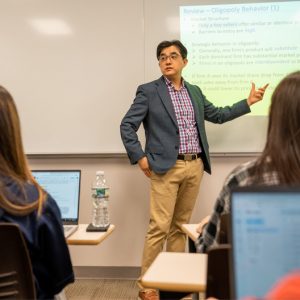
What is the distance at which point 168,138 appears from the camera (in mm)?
2729

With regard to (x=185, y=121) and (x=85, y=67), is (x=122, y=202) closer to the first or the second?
(x=185, y=121)

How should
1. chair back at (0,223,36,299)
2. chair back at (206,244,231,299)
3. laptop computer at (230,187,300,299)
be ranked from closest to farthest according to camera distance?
laptop computer at (230,187,300,299)
chair back at (206,244,231,299)
chair back at (0,223,36,299)

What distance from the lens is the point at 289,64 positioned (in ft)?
9.73

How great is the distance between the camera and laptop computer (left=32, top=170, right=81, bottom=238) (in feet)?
6.51

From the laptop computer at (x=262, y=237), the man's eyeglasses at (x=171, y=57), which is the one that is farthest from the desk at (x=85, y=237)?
the man's eyeglasses at (x=171, y=57)

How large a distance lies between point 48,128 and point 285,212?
2611 millimetres

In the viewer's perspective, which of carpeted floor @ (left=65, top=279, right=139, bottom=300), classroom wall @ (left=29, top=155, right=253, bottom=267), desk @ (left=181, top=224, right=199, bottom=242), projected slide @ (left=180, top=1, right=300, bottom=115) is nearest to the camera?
desk @ (left=181, top=224, right=199, bottom=242)

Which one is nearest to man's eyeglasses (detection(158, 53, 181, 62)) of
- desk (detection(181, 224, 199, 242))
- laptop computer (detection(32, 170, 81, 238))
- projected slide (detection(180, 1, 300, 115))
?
projected slide (detection(180, 1, 300, 115))

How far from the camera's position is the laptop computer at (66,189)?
1.98m

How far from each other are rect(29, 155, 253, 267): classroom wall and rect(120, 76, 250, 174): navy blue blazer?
342 millimetres

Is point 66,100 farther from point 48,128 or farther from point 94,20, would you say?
point 94,20

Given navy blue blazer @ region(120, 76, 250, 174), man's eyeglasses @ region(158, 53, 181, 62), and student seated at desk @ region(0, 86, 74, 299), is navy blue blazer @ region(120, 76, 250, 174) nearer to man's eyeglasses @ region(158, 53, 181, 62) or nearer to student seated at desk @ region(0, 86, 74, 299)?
man's eyeglasses @ region(158, 53, 181, 62)

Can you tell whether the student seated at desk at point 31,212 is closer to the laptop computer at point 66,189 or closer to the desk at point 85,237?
the desk at point 85,237

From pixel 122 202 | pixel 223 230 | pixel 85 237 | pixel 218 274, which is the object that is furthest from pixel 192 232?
pixel 122 202
